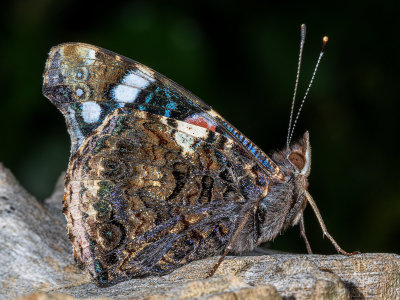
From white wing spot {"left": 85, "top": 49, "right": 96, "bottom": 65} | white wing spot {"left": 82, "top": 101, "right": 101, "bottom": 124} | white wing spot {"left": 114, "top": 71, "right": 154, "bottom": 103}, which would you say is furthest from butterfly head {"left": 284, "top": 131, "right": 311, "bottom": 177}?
white wing spot {"left": 85, "top": 49, "right": 96, "bottom": 65}

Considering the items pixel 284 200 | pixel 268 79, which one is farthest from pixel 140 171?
pixel 268 79

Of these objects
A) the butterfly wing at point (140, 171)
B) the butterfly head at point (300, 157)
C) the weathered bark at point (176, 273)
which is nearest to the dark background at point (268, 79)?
the weathered bark at point (176, 273)

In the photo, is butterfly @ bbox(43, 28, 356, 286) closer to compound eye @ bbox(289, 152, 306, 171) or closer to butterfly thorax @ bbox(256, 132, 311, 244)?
butterfly thorax @ bbox(256, 132, 311, 244)

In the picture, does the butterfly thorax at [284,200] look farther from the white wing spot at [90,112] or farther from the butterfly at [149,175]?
the white wing spot at [90,112]

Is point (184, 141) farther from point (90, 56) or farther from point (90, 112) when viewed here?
point (90, 56)

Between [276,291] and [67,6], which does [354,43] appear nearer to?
[67,6]

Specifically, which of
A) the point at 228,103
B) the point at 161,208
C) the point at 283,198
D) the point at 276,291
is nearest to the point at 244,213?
the point at 283,198
